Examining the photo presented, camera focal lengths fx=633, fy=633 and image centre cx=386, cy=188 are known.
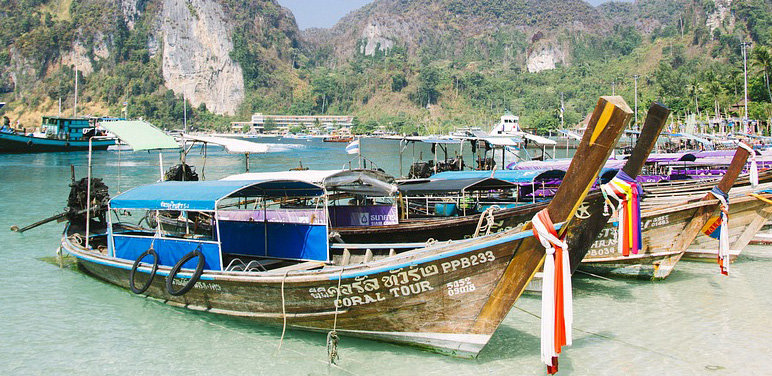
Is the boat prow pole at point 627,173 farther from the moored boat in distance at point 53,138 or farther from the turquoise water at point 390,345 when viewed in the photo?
the moored boat in distance at point 53,138

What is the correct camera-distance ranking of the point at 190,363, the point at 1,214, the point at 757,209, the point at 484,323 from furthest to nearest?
1. the point at 1,214
2. the point at 757,209
3. the point at 190,363
4. the point at 484,323

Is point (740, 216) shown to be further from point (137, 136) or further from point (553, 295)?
point (137, 136)

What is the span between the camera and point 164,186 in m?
11.6

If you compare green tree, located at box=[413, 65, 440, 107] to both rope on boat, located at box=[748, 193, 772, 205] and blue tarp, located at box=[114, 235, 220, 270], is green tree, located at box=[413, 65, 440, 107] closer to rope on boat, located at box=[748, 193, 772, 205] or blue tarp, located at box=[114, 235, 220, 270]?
rope on boat, located at box=[748, 193, 772, 205]

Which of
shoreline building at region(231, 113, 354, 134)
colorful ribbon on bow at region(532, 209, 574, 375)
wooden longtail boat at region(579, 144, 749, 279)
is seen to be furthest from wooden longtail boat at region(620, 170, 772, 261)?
shoreline building at region(231, 113, 354, 134)

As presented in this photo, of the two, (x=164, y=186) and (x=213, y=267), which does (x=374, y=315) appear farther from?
(x=164, y=186)

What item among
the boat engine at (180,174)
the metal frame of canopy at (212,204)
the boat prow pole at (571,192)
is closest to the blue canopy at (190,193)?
the metal frame of canopy at (212,204)

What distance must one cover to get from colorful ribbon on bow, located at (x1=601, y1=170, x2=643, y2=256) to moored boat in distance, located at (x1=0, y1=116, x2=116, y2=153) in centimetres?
6404

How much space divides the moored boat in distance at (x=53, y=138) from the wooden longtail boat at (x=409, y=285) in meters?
60.4

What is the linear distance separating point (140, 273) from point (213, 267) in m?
1.67

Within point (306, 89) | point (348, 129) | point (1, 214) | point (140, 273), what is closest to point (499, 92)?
point (348, 129)

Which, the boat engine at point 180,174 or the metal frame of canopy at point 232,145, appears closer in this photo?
the metal frame of canopy at point 232,145

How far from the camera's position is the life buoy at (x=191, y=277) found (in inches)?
391

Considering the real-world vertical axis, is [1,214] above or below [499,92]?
below
